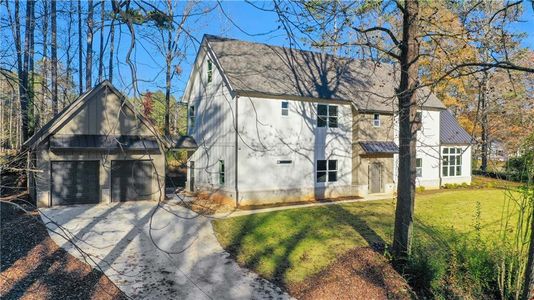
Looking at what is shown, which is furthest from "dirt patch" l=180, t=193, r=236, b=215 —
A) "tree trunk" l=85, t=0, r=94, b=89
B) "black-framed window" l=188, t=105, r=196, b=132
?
"tree trunk" l=85, t=0, r=94, b=89

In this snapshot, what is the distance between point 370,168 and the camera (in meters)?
23.8

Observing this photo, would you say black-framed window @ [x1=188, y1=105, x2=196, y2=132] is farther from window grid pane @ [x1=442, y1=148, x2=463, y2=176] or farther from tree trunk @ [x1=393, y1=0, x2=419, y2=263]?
window grid pane @ [x1=442, y1=148, x2=463, y2=176]

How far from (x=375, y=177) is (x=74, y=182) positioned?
1733 cm

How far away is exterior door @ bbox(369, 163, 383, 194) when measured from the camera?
23.9m

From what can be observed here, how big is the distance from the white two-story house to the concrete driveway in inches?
201

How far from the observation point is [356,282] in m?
9.70

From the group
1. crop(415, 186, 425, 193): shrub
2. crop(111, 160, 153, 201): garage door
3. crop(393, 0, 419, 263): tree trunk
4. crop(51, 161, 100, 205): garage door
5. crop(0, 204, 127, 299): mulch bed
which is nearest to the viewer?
crop(0, 204, 127, 299): mulch bed

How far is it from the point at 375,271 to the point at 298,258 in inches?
89.2

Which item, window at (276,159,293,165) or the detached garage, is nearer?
the detached garage

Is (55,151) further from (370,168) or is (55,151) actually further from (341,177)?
(370,168)

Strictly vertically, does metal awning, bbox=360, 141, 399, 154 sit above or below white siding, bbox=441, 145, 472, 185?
above

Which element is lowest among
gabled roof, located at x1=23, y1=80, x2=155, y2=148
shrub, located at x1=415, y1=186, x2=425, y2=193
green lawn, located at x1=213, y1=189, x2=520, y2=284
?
green lawn, located at x1=213, y1=189, x2=520, y2=284

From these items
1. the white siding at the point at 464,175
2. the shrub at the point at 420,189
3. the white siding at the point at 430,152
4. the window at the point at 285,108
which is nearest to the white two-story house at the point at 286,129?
the window at the point at 285,108

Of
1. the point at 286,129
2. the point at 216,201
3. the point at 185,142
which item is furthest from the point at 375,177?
the point at 185,142
